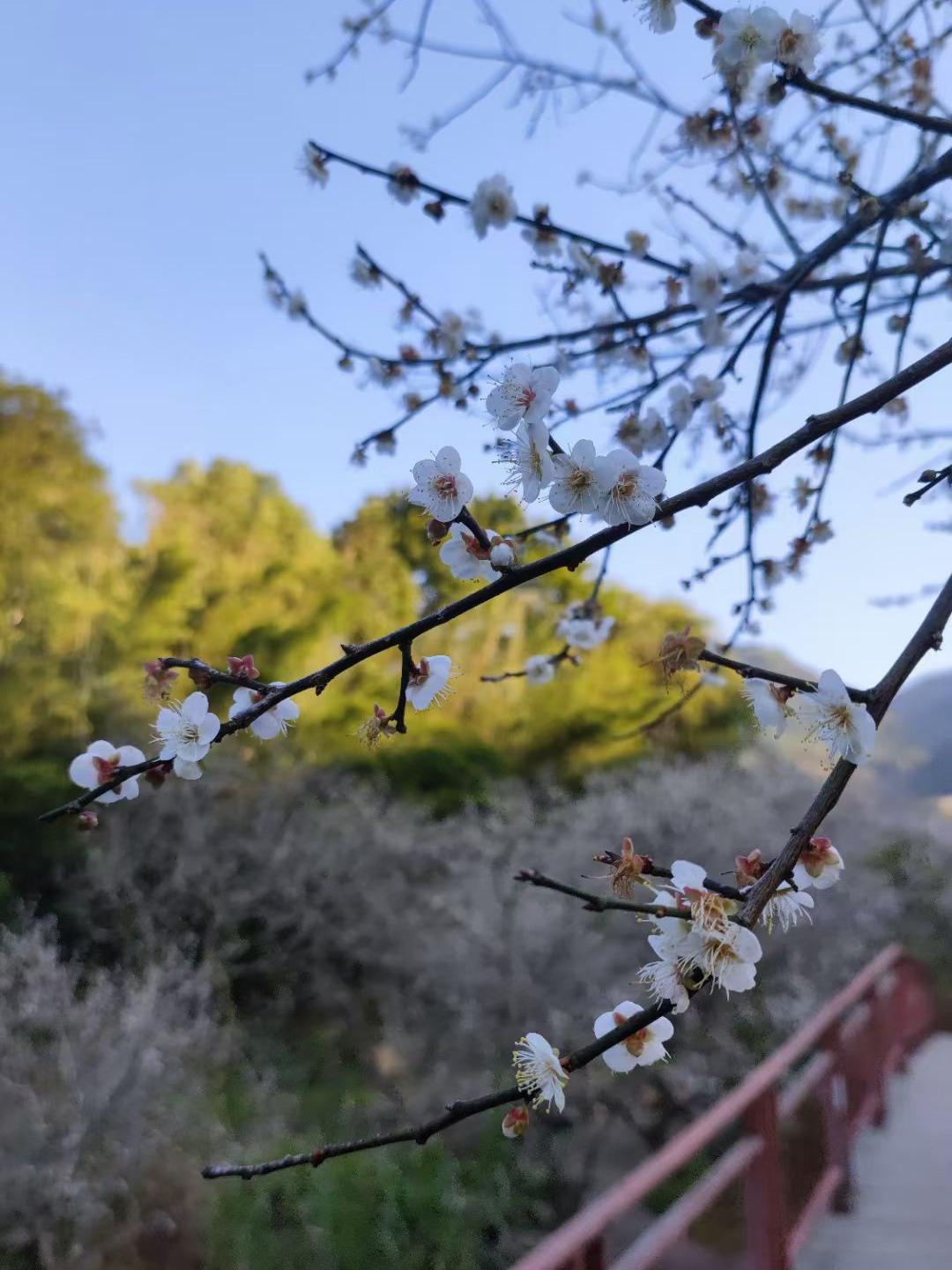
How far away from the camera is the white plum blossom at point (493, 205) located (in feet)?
5.50

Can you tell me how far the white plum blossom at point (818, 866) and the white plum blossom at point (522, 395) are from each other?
39cm

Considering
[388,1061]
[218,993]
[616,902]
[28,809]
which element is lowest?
[616,902]

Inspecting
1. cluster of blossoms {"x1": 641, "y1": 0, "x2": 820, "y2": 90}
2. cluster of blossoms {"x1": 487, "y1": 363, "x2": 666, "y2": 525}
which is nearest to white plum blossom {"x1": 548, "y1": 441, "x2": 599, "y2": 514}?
cluster of blossoms {"x1": 487, "y1": 363, "x2": 666, "y2": 525}

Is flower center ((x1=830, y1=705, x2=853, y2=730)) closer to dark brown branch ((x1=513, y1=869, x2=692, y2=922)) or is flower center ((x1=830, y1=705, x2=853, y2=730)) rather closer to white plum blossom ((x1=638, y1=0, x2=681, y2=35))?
dark brown branch ((x1=513, y1=869, x2=692, y2=922))

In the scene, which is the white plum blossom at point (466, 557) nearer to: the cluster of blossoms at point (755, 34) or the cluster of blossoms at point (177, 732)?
the cluster of blossoms at point (177, 732)

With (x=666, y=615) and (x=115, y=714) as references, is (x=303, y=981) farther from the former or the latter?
(x=666, y=615)

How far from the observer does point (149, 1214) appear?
2885 mm


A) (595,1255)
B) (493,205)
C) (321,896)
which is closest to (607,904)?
(595,1255)

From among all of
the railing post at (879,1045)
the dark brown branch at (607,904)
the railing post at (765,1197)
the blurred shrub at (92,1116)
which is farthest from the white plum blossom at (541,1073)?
the railing post at (879,1045)

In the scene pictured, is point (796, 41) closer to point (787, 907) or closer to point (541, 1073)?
point (787, 907)

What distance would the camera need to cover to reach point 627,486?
66 centimetres

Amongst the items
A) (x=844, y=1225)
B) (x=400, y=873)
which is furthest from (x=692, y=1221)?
(x=400, y=873)

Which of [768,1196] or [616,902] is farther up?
[616,902]

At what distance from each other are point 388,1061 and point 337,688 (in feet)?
13.0
